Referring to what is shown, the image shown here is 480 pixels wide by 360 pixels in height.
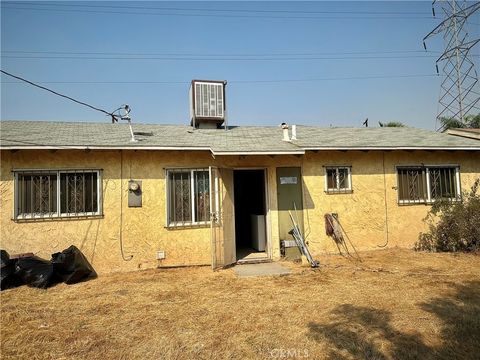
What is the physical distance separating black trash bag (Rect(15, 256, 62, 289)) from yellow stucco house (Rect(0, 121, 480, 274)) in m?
0.73

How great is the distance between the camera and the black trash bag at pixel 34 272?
6.47 m

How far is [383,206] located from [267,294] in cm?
532

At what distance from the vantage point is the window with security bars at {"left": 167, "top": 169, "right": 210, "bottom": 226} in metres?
8.13

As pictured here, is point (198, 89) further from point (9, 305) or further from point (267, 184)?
point (9, 305)

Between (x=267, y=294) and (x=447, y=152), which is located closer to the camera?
(x=267, y=294)

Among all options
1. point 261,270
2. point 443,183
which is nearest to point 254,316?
point 261,270

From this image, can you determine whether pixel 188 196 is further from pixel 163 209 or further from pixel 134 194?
pixel 134 194

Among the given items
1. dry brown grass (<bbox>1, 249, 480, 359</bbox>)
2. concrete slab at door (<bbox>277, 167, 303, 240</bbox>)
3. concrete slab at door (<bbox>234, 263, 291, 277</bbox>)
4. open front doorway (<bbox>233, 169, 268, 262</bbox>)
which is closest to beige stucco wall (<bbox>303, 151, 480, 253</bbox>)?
concrete slab at door (<bbox>277, 167, 303, 240</bbox>)

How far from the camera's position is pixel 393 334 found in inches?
160

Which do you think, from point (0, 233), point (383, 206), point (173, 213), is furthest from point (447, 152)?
point (0, 233)

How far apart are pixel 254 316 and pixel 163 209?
408 centimetres

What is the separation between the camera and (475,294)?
550 cm

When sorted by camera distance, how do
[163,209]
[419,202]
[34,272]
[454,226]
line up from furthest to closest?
[419,202]
[454,226]
[163,209]
[34,272]

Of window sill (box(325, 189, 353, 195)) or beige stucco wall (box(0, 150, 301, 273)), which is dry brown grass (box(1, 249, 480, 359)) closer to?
beige stucco wall (box(0, 150, 301, 273))
